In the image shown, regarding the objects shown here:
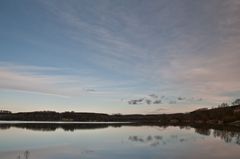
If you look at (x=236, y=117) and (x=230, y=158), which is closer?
(x=230, y=158)

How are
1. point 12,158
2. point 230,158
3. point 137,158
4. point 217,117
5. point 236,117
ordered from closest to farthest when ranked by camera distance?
point 12,158
point 137,158
point 230,158
point 236,117
point 217,117

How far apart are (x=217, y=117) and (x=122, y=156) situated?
7020 inches

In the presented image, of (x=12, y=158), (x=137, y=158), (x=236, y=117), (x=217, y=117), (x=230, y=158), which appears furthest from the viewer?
(x=217, y=117)

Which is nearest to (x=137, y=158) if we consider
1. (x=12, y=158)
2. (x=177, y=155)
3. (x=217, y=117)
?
(x=177, y=155)

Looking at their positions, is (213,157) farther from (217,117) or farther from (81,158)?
(217,117)

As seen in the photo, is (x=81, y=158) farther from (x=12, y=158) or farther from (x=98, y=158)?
(x=12, y=158)

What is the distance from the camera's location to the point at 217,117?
197250mm

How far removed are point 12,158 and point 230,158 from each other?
17810 millimetres

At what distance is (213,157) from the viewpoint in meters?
29.5

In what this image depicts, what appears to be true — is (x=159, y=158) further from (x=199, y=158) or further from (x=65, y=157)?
(x=65, y=157)

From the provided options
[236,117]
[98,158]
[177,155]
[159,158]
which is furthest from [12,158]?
[236,117]

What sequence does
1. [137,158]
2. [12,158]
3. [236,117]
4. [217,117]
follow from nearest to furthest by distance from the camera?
1. [12,158]
2. [137,158]
3. [236,117]
4. [217,117]

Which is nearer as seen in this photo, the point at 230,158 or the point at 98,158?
the point at 98,158

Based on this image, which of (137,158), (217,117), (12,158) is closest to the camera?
(12,158)
